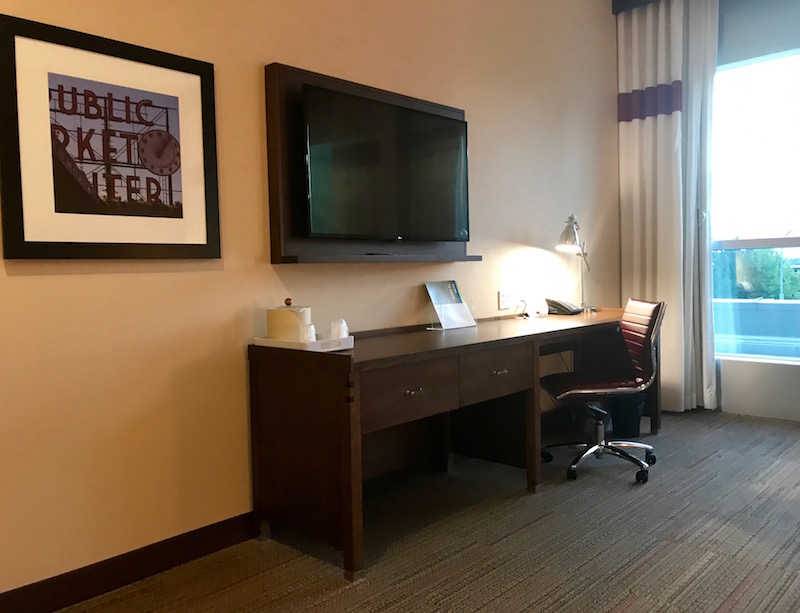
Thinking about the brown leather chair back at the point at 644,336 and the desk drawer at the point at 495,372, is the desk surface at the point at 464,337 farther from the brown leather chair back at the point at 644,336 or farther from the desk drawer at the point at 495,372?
the brown leather chair back at the point at 644,336

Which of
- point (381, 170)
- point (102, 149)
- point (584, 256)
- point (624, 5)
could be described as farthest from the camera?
point (624, 5)

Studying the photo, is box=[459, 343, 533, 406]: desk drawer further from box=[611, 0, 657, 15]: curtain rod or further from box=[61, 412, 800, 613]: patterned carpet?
box=[611, 0, 657, 15]: curtain rod

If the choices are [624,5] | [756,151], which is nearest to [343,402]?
[756,151]

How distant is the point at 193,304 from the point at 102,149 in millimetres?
605

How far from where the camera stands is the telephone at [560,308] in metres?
3.96

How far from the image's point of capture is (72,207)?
2.08 meters

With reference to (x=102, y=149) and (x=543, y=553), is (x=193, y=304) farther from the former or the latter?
(x=543, y=553)

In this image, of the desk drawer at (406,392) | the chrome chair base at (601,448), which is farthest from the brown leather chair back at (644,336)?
the desk drawer at (406,392)

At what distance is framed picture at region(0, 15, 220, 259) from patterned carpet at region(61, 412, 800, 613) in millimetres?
1162

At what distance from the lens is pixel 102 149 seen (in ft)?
7.03

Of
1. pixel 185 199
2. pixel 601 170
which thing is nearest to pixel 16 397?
pixel 185 199

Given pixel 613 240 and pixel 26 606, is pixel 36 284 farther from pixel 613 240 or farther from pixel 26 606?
pixel 613 240

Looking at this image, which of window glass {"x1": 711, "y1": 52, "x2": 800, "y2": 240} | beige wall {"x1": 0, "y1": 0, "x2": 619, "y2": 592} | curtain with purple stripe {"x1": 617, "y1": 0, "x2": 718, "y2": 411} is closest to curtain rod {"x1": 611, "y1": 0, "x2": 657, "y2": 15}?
curtain with purple stripe {"x1": 617, "y1": 0, "x2": 718, "y2": 411}

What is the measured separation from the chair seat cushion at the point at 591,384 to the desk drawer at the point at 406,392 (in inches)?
31.9
